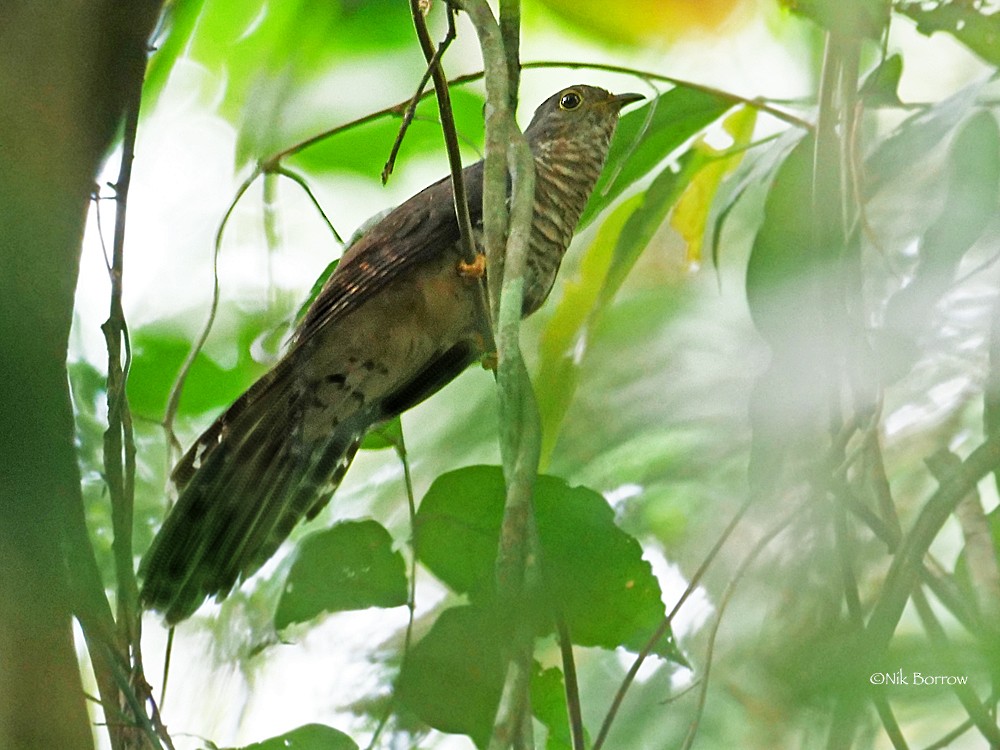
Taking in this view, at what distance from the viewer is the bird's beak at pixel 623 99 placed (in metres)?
2.02

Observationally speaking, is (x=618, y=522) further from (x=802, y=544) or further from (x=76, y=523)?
(x=76, y=523)

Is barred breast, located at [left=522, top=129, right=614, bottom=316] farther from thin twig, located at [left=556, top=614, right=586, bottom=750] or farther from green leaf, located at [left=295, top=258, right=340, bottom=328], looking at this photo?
thin twig, located at [left=556, top=614, right=586, bottom=750]

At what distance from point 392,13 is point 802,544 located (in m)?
0.99

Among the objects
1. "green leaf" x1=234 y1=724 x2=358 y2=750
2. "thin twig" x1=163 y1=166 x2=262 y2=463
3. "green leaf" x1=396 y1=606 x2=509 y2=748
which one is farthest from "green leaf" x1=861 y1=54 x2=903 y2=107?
"green leaf" x1=234 y1=724 x2=358 y2=750

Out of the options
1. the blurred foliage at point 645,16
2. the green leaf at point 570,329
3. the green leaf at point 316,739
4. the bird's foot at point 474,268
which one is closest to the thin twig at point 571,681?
the green leaf at point 316,739

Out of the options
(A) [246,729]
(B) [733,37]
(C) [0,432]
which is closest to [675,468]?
(A) [246,729]

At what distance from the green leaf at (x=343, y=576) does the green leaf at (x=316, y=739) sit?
0.45 feet

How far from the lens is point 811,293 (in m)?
1.41

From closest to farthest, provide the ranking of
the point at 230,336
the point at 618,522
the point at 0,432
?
the point at 0,432 → the point at 618,522 → the point at 230,336

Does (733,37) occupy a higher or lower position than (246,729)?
higher

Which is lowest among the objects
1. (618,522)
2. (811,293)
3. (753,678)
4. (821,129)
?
(753,678)

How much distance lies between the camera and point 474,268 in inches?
68.3

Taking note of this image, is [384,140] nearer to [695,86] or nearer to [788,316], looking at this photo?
[695,86]

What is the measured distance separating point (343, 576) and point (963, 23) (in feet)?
3.75
